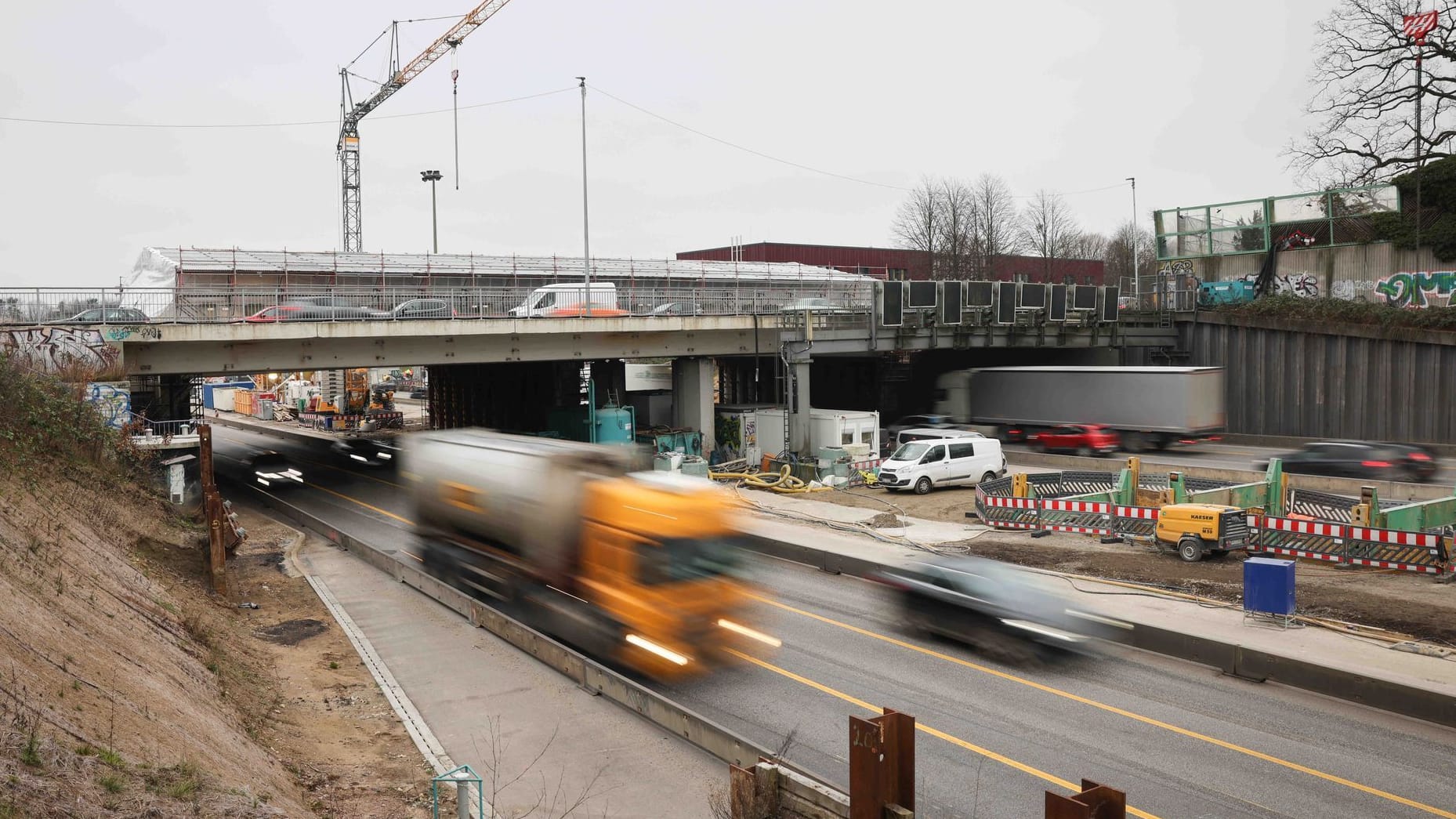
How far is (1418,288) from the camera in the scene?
Answer: 44.4 metres

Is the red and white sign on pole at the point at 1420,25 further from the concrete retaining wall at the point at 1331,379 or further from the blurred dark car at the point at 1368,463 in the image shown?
the blurred dark car at the point at 1368,463

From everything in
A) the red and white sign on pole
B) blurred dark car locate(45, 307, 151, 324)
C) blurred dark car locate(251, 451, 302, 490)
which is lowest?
blurred dark car locate(251, 451, 302, 490)

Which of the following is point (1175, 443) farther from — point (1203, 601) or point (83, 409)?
point (83, 409)

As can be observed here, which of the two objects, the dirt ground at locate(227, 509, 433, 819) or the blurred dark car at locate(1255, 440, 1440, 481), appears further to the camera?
the blurred dark car at locate(1255, 440, 1440, 481)

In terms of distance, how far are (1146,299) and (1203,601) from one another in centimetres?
4000

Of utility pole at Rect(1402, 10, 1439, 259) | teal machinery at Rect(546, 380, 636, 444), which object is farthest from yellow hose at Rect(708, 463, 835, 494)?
utility pole at Rect(1402, 10, 1439, 259)

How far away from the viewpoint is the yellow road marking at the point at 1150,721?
9922 millimetres

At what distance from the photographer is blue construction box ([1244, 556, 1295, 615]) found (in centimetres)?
1555

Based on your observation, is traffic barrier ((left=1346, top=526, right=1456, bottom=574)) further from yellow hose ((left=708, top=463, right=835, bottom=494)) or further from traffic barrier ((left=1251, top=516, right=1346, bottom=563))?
yellow hose ((left=708, top=463, right=835, bottom=494))

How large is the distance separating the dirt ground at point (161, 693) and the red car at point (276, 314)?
43.8ft

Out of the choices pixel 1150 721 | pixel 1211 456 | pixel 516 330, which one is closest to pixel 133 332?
pixel 516 330

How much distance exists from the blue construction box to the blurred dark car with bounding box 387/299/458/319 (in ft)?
89.8

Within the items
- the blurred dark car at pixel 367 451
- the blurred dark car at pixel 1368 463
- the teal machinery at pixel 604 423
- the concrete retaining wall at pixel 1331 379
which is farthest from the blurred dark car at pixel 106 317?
the concrete retaining wall at pixel 1331 379

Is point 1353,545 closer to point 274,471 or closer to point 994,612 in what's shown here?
point 994,612
